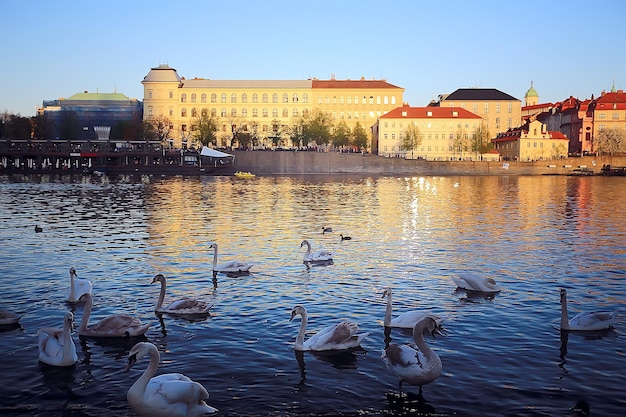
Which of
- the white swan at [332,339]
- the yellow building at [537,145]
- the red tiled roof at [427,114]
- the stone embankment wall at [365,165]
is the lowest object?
the white swan at [332,339]

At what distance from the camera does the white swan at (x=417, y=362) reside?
9.05 m

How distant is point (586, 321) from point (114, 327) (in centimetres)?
866

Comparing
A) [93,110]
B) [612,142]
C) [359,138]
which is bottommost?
[612,142]

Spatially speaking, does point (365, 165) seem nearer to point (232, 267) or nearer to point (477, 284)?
point (232, 267)

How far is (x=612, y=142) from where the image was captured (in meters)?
115

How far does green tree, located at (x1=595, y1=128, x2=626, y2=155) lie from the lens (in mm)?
115062

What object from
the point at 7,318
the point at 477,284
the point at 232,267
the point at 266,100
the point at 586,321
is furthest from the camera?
the point at 266,100

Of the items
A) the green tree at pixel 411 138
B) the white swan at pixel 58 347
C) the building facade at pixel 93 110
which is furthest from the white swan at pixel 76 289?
the building facade at pixel 93 110

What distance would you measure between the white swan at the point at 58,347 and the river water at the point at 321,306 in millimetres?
170

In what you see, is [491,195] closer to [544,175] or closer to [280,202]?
[280,202]

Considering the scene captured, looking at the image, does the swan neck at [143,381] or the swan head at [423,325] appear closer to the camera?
the swan neck at [143,381]

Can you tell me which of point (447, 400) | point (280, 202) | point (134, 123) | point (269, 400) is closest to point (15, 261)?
point (269, 400)

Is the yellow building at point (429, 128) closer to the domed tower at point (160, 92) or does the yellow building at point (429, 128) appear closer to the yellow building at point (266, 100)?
the yellow building at point (266, 100)

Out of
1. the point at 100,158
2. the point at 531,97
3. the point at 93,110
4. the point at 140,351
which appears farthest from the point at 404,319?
the point at 531,97
